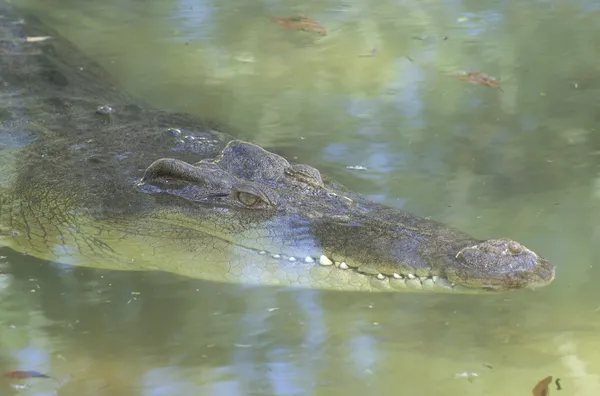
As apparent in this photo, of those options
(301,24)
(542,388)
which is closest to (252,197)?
(542,388)

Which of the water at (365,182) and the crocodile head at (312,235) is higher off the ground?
the crocodile head at (312,235)

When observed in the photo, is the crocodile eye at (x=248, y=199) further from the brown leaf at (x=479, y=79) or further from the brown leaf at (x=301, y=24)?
the brown leaf at (x=301, y=24)

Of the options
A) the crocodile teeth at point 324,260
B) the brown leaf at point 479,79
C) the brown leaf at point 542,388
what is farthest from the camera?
the brown leaf at point 479,79

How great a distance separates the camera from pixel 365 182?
4754mm

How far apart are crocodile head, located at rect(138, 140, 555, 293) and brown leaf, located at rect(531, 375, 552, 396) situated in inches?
16.8

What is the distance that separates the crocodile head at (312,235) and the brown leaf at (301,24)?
369cm

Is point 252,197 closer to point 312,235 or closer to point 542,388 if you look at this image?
point 312,235

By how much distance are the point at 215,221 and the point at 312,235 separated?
1.87ft

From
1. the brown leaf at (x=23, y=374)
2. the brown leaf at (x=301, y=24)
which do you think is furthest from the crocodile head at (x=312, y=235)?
the brown leaf at (x=301, y=24)

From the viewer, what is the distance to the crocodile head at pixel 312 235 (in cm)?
324

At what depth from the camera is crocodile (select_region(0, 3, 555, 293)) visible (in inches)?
132

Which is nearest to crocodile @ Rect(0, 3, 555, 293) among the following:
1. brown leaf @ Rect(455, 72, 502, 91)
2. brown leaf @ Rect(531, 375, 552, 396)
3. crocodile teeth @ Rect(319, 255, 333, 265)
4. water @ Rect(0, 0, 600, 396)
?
crocodile teeth @ Rect(319, 255, 333, 265)

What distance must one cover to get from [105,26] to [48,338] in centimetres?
505

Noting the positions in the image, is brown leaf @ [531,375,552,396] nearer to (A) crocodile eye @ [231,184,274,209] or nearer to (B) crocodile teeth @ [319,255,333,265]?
(B) crocodile teeth @ [319,255,333,265]
